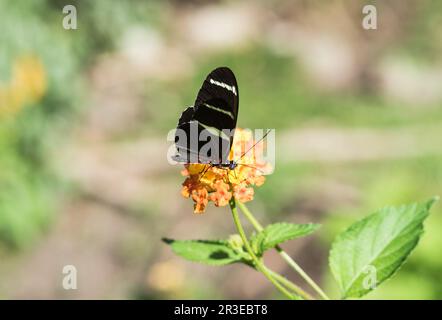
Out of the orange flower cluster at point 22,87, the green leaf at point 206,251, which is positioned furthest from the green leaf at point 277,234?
the orange flower cluster at point 22,87

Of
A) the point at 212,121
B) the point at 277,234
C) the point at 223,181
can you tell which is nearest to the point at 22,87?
the point at 212,121

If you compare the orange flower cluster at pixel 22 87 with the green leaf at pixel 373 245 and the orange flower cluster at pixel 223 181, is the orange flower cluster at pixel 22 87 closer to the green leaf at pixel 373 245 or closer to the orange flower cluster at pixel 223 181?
the orange flower cluster at pixel 223 181

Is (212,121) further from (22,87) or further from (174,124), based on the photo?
(174,124)

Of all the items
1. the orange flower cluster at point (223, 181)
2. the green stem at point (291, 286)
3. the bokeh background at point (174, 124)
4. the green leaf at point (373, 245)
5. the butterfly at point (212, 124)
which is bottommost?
the green stem at point (291, 286)

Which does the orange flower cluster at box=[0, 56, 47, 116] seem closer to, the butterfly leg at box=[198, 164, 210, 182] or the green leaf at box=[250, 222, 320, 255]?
the butterfly leg at box=[198, 164, 210, 182]

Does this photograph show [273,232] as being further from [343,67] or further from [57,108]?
[343,67]

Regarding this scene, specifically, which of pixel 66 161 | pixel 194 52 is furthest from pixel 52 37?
pixel 194 52
